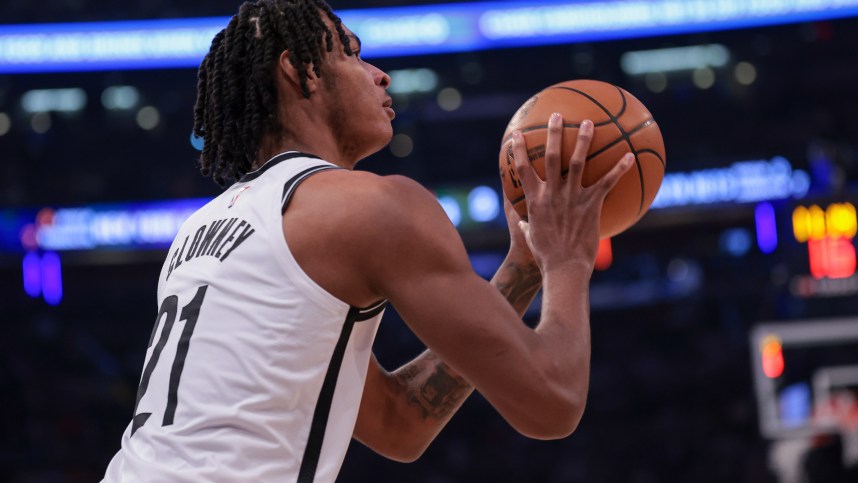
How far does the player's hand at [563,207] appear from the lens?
2.12 metres

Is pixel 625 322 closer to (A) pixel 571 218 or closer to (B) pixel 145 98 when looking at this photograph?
(B) pixel 145 98

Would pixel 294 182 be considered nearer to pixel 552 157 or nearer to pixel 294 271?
pixel 294 271

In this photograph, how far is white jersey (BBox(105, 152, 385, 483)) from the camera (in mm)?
1830

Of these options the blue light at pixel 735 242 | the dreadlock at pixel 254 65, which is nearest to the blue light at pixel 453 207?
the blue light at pixel 735 242

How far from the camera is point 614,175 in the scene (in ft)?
7.22

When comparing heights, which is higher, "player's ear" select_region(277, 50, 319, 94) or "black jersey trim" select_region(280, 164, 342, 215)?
"player's ear" select_region(277, 50, 319, 94)

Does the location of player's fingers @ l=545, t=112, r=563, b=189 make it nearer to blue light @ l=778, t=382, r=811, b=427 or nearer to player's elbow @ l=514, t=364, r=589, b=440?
player's elbow @ l=514, t=364, r=589, b=440

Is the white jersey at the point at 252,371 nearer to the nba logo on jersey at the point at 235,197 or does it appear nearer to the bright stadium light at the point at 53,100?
the nba logo on jersey at the point at 235,197

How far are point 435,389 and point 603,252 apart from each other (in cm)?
1041

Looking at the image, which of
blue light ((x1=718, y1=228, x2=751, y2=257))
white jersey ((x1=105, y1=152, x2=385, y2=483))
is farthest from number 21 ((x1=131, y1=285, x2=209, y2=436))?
blue light ((x1=718, y1=228, x2=751, y2=257))

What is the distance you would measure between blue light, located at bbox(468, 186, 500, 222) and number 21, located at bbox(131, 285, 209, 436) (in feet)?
37.5

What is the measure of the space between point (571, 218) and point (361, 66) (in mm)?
585

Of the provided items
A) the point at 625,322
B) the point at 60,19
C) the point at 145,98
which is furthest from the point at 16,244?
the point at 625,322

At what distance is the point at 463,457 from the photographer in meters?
14.3
